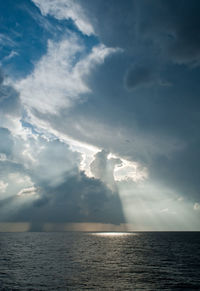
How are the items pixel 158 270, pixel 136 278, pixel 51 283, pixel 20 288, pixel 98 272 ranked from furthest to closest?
1. pixel 158 270
2. pixel 98 272
3. pixel 136 278
4. pixel 51 283
5. pixel 20 288

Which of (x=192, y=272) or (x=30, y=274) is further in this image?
(x=192, y=272)

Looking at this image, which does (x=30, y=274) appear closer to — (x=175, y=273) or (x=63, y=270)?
(x=63, y=270)

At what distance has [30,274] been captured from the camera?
4194 cm

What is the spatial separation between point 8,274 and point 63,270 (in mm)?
10783

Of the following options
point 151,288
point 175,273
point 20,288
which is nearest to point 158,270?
point 175,273

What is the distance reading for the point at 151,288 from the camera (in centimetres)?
3294

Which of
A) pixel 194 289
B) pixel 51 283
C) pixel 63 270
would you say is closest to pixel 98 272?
pixel 63 270

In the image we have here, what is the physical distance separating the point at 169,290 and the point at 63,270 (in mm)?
23189

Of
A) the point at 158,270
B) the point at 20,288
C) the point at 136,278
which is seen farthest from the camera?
the point at 158,270

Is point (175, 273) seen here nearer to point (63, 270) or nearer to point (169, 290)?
point (169, 290)

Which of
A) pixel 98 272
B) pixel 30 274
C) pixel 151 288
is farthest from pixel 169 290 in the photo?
pixel 30 274

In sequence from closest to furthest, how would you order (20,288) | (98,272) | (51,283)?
1. (20,288)
2. (51,283)
3. (98,272)

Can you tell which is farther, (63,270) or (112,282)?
(63,270)

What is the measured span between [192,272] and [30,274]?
109 feet
